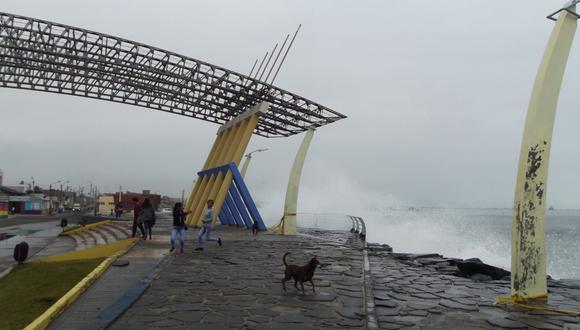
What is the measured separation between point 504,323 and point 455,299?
1.73 m

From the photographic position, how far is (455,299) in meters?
8.13

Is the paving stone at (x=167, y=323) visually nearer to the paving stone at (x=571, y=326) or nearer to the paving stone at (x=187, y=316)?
the paving stone at (x=187, y=316)

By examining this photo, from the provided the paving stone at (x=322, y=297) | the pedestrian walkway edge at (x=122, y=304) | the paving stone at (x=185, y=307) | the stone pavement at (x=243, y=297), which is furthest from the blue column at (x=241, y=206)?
the paving stone at (x=185, y=307)

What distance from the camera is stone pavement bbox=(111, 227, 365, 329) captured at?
6.10 metres

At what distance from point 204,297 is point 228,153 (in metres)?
16.3

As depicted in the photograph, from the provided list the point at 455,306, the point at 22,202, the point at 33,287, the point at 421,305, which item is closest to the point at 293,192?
the point at 33,287

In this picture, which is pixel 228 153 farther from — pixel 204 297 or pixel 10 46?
pixel 204 297

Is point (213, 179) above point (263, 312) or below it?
above

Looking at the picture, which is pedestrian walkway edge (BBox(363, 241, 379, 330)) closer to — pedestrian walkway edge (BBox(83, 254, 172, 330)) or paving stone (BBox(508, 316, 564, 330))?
paving stone (BBox(508, 316, 564, 330))

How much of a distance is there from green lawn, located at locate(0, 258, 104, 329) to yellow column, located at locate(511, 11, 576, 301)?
26.3 feet

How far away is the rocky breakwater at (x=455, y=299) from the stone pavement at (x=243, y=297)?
0.57m

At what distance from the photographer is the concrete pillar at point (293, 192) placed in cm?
1953

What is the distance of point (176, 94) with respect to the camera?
890 inches

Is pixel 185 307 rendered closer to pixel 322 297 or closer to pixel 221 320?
pixel 221 320
